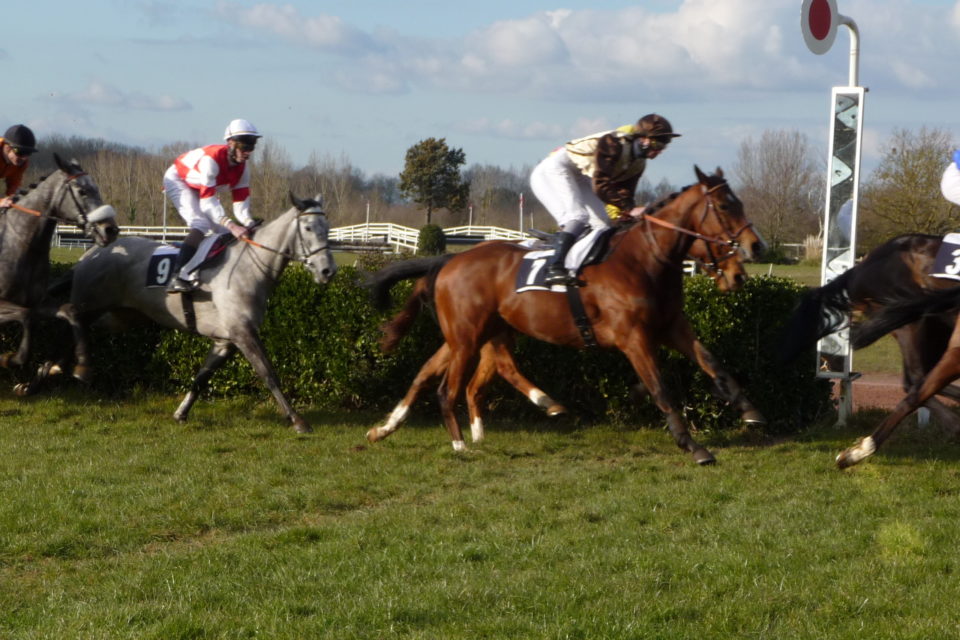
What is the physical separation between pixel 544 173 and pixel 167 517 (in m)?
3.51

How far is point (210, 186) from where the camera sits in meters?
8.56

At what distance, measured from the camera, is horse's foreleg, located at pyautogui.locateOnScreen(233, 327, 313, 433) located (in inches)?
327

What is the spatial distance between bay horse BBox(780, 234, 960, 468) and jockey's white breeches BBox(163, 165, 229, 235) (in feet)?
14.2

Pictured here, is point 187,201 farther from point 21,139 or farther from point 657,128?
point 657,128

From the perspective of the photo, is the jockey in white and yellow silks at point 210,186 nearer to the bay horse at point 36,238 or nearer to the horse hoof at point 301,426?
the bay horse at point 36,238

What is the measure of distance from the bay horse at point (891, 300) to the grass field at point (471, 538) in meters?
0.60

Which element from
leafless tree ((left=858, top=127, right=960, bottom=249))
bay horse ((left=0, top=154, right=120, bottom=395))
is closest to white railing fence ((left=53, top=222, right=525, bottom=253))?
leafless tree ((left=858, top=127, right=960, bottom=249))

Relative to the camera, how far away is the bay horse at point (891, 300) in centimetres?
716

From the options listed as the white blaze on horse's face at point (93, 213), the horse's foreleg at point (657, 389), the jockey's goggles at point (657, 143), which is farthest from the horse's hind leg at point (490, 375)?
the white blaze on horse's face at point (93, 213)

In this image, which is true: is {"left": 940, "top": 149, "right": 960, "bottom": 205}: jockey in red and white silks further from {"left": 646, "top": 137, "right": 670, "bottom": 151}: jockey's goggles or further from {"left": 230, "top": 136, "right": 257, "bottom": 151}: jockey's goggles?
{"left": 230, "top": 136, "right": 257, "bottom": 151}: jockey's goggles

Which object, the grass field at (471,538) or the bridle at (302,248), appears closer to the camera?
the grass field at (471,538)

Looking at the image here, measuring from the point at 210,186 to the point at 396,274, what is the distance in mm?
1537

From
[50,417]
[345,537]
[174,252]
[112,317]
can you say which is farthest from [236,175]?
[345,537]

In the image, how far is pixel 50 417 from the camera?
8867mm
